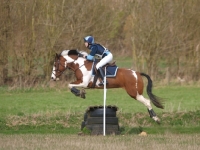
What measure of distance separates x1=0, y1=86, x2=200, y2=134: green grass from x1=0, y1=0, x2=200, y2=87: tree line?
408 cm

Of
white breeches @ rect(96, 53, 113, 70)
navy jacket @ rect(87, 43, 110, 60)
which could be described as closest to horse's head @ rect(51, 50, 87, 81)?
navy jacket @ rect(87, 43, 110, 60)

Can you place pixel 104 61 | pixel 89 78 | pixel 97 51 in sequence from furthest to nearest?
pixel 89 78, pixel 97 51, pixel 104 61

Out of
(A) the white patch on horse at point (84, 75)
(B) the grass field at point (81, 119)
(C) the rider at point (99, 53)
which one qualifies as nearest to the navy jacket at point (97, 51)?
(C) the rider at point (99, 53)

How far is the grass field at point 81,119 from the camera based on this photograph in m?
13.8

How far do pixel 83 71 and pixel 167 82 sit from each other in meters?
16.3

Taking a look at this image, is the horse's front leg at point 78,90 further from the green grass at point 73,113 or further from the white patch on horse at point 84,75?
the green grass at point 73,113

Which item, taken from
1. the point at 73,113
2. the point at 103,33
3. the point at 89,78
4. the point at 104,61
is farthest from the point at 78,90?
the point at 103,33

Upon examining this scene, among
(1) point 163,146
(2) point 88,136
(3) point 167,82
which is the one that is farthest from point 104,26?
(1) point 163,146

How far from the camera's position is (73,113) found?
2022 cm

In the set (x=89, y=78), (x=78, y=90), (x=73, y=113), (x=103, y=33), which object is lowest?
(x=73, y=113)

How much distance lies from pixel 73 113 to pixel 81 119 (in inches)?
21.6

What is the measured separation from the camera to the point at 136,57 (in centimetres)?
3516

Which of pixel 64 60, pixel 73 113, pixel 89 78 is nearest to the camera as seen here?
pixel 89 78

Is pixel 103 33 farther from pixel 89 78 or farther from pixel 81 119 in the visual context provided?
pixel 89 78
